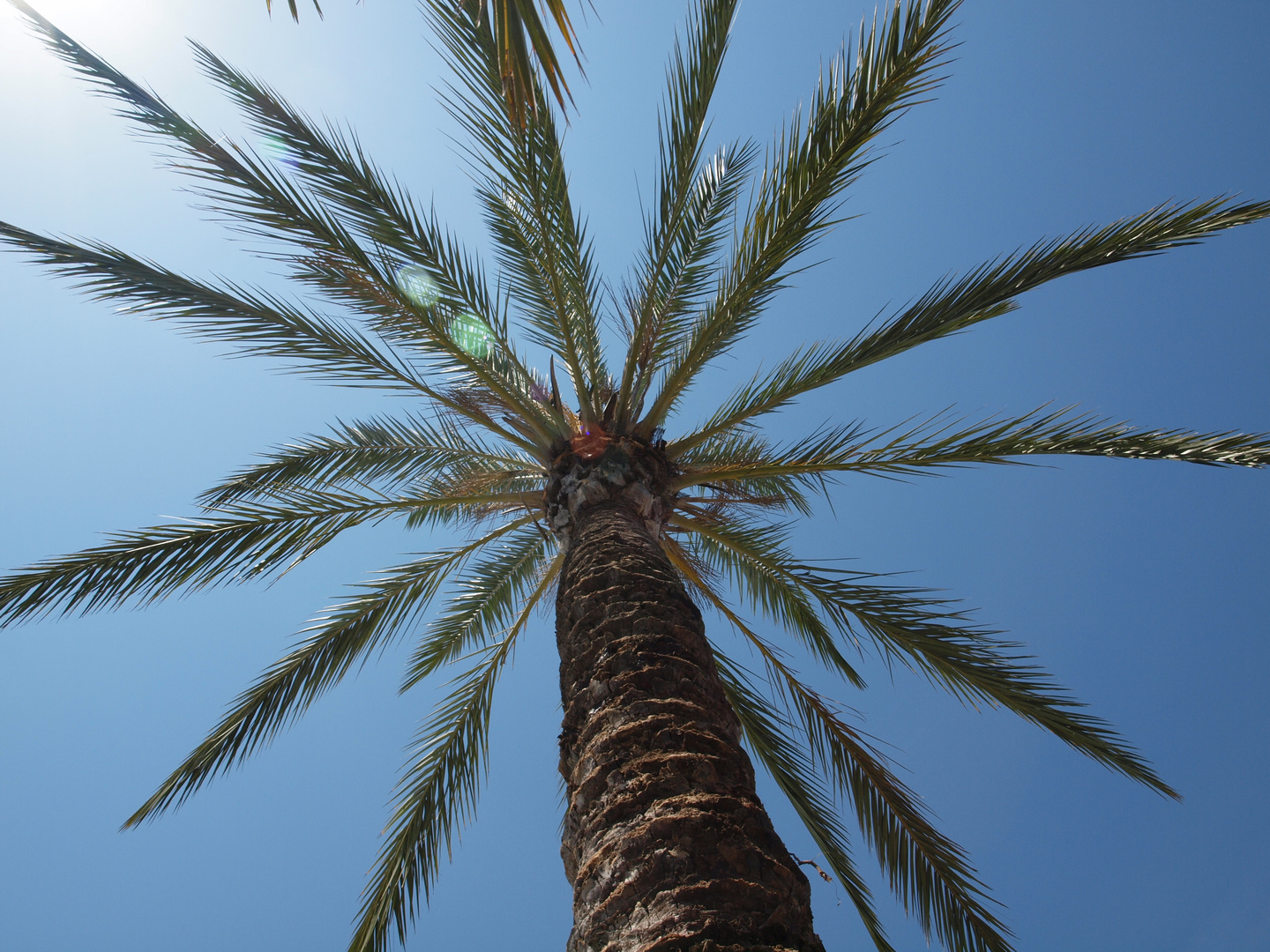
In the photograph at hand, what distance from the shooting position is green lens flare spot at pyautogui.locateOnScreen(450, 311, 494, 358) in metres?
5.99

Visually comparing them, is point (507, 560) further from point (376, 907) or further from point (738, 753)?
point (738, 753)

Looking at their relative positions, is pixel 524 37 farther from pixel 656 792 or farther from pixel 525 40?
pixel 656 792

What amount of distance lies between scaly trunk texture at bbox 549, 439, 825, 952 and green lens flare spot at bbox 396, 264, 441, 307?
102 inches

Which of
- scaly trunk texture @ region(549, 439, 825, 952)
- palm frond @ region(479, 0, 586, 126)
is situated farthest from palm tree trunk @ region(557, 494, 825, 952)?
palm frond @ region(479, 0, 586, 126)

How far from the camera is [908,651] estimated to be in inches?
217

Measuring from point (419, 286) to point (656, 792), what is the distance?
439 centimetres

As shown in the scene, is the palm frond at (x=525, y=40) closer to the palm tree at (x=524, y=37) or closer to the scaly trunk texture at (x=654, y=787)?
the palm tree at (x=524, y=37)

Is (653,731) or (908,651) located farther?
(908,651)

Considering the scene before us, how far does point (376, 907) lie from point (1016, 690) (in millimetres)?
4664

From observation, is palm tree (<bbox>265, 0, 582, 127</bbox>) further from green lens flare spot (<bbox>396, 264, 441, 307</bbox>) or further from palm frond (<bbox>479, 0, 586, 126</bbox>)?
green lens flare spot (<bbox>396, 264, 441, 307</bbox>)

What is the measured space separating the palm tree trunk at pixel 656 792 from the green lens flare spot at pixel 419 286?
2.76 m

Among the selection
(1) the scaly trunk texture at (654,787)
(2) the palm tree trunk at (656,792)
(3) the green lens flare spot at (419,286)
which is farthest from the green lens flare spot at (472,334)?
(2) the palm tree trunk at (656,792)

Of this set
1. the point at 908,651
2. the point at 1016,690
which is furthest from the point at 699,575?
the point at 1016,690

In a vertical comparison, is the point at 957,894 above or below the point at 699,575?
below
